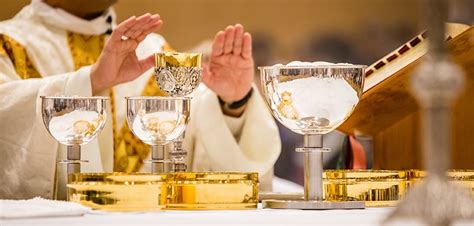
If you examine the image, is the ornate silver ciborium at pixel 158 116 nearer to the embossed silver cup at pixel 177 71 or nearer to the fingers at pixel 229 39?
the embossed silver cup at pixel 177 71

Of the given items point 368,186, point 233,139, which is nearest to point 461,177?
point 368,186

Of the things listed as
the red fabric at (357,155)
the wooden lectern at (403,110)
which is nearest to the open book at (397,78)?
the wooden lectern at (403,110)

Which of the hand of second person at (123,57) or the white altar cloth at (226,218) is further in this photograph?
the hand of second person at (123,57)

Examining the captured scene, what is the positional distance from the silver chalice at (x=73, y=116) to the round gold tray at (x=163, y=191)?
146 mm

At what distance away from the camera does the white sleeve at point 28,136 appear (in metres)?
2.22

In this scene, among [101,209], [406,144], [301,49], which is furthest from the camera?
[301,49]

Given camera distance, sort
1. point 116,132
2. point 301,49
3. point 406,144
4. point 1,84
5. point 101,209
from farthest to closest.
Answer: point 301,49
point 116,132
point 1,84
point 406,144
point 101,209

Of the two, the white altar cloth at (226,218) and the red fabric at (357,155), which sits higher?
the red fabric at (357,155)

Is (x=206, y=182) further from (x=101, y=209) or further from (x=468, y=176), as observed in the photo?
(x=468, y=176)

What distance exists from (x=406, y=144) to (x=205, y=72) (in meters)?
0.47

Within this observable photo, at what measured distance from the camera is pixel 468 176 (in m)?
1.79

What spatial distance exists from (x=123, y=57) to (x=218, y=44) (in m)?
0.21

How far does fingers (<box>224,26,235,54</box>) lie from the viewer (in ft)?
7.09

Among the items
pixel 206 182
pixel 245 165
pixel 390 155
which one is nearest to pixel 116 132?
pixel 245 165
